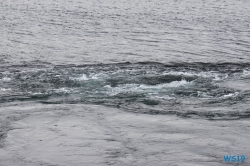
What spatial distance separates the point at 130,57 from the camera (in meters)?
35.6

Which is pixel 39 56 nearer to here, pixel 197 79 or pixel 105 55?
pixel 105 55

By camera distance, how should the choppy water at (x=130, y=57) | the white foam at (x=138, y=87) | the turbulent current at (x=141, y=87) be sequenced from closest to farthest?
the turbulent current at (x=141, y=87), the choppy water at (x=130, y=57), the white foam at (x=138, y=87)

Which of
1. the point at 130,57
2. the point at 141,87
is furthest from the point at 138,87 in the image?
the point at 130,57

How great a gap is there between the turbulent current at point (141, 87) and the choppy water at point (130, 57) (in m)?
0.06

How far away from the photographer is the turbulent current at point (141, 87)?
24141 millimetres

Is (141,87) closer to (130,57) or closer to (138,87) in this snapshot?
(138,87)

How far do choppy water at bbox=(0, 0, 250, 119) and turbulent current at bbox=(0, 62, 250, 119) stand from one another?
2.3 inches

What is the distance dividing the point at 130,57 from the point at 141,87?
29.7 ft

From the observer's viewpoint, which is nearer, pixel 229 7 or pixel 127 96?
pixel 127 96

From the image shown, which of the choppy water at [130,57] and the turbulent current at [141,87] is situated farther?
the choppy water at [130,57]

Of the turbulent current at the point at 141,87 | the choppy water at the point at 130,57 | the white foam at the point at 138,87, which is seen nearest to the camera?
the turbulent current at the point at 141,87

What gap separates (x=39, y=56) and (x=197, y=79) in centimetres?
1390

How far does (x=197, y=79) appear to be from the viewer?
2864 cm

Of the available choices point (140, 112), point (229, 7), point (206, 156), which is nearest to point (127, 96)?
point (140, 112)
